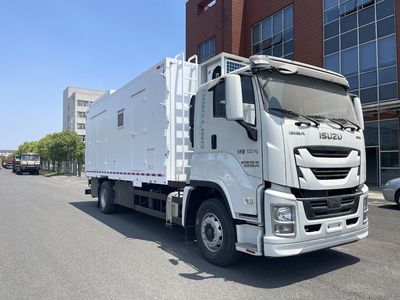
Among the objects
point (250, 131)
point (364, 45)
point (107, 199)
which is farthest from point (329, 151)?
point (364, 45)

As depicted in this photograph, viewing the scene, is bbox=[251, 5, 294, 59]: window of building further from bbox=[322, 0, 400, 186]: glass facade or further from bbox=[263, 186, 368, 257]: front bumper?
bbox=[263, 186, 368, 257]: front bumper

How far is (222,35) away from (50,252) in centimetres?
3048

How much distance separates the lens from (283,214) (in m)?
4.98

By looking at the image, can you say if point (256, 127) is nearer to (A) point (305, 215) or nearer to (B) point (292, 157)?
(B) point (292, 157)

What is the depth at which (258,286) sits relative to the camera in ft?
16.4

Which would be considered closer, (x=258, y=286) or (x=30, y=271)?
(x=258, y=286)

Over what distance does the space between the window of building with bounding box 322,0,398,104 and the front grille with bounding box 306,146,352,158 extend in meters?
18.6

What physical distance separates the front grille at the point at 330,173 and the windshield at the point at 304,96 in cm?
83

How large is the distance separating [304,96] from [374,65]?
1965 centimetres

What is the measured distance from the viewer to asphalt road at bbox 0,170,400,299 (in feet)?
15.7

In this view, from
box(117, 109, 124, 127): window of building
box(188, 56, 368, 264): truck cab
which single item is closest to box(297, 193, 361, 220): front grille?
box(188, 56, 368, 264): truck cab

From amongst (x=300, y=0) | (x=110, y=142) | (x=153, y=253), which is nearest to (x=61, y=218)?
(x=110, y=142)

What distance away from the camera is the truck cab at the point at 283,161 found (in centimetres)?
504

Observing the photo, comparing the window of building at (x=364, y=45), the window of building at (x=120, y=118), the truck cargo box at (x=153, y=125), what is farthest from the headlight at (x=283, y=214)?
the window of building at (x=364, y=45)
